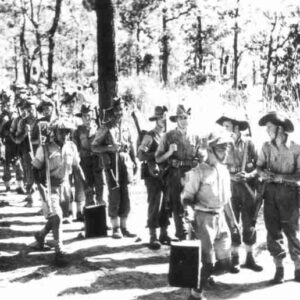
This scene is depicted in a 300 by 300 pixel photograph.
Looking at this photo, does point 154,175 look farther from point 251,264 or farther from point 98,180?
point 98,180

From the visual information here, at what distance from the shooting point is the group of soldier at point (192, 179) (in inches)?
245

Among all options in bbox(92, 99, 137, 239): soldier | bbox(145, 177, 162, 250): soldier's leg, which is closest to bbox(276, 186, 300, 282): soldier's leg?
bbox(145, 177, 162, 250): soldier's leg

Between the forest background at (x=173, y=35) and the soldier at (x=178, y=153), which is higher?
the forest background at (x=173, y=35)

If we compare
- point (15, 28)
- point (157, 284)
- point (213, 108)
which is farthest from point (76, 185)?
point (15, 28)

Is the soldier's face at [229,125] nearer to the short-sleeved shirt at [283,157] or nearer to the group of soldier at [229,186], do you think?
the group of soldier at [229,186]

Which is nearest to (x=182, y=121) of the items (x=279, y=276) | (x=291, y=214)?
(x=291, y=214)

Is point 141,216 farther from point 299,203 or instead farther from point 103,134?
point 299,203

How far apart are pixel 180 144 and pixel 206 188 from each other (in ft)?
5.87

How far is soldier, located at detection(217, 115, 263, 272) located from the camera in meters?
7.24

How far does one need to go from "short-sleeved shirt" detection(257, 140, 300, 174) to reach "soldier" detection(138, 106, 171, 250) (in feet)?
6.57

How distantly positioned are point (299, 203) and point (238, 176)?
79 cm

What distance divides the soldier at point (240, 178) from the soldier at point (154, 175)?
1390 mm

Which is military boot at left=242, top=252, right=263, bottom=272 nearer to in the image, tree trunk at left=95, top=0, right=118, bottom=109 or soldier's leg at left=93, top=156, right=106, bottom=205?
soldier's leg at left=93, top=156, right=106, bottom=205

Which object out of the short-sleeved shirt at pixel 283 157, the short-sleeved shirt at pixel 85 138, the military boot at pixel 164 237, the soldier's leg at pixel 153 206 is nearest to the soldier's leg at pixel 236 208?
the short-sleeved shirt at pixel 283 157
